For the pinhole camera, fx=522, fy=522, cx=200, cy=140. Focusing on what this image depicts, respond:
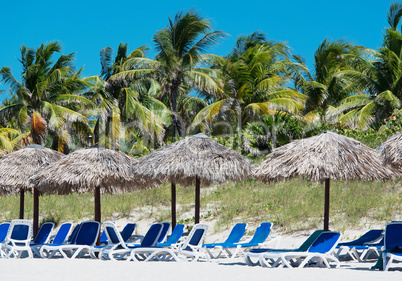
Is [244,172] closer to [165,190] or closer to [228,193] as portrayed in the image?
[228,193]

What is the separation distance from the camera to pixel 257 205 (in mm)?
14602

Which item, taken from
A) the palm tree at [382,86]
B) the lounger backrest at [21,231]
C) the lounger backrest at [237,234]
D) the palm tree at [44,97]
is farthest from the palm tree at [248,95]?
the lounger backrest at [21,231]

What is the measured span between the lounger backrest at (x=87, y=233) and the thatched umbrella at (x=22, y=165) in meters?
2.84

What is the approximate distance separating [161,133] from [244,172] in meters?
13.1

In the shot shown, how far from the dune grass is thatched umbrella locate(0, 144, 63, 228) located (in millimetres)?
3859

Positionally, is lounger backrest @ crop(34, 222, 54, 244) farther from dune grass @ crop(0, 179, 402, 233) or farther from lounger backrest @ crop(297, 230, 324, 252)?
lounger backrest @ crop(297, 230, 324, 252)

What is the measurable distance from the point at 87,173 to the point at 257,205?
5812mm

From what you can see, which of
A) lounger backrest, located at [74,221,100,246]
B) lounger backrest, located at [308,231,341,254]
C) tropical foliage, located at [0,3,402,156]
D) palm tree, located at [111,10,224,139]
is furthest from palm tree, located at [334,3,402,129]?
lounger backrest, located at [74,221,100,246]

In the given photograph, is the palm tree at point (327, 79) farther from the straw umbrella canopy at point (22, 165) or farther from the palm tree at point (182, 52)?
the straw umbrella canopy at point (22, 165)

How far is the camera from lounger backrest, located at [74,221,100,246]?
32.1 feet

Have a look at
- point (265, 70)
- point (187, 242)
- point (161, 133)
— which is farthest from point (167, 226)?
point (265, 70)

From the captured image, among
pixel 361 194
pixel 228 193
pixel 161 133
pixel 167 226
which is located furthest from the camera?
pixel 161 133

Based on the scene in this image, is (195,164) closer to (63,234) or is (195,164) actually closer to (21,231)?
(63,234)

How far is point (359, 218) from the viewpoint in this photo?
1248cm
